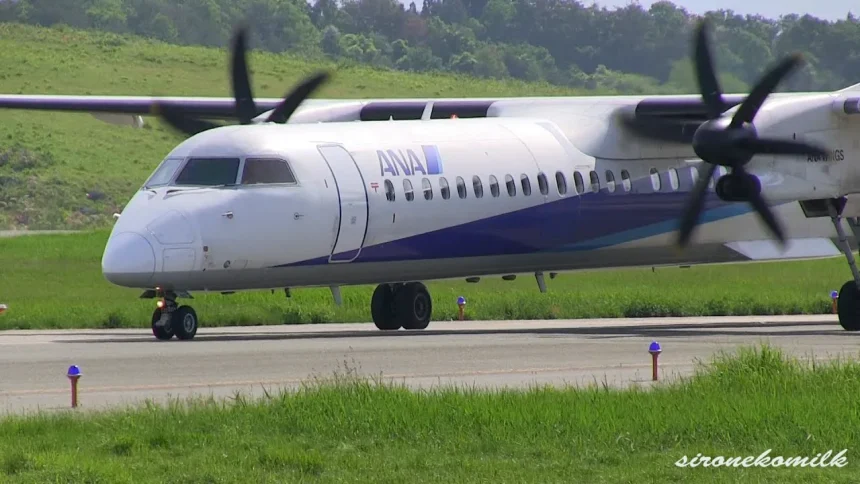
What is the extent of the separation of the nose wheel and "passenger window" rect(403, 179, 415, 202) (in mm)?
4084

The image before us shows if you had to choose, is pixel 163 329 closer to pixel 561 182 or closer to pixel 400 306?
pixel 400 306

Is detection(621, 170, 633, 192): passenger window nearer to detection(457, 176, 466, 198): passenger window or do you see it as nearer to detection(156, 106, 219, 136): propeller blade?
detection(457, 176, 466, 198): passenger window

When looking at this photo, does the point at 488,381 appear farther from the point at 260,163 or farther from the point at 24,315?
the point at 24,315

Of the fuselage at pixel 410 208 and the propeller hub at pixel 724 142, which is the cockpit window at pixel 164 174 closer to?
the fuselage at pixel 410 208

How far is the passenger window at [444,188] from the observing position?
28.5 meters

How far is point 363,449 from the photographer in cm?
1460

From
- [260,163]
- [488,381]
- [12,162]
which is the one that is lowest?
[12,162]

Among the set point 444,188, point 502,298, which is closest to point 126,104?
point 502,298

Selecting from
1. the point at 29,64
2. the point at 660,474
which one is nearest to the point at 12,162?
the point at 29,64

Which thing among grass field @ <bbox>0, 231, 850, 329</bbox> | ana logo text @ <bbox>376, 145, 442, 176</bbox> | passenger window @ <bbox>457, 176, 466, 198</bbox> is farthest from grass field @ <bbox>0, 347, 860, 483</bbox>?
grass field @ <bbox>0, 231, 850, 329</bbox>

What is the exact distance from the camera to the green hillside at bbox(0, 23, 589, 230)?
292 ft

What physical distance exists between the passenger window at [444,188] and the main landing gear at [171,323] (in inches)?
189

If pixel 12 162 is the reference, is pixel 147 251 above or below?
above

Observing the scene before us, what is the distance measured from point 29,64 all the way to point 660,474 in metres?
103
